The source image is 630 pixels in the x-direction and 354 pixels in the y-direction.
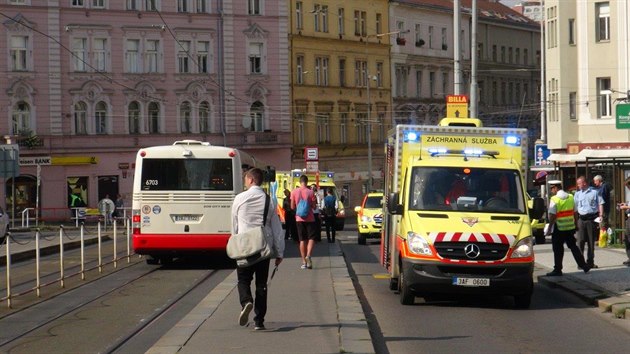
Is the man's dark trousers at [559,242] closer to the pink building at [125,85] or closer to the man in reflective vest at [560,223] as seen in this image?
the man in reflective vest at [560,223]

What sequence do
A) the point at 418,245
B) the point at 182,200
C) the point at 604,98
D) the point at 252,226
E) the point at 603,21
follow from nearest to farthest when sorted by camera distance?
the point at 252,226
the point at 418,245
the point at 182,200
the point at 603,21
the point at 604,98

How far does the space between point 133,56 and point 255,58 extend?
752 centimetres

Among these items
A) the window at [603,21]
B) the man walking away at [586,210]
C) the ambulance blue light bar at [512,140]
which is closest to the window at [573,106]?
the window at [603,21]

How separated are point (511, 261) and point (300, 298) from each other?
2894 millimetres

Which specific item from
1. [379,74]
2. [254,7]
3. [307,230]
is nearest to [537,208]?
[307,230]

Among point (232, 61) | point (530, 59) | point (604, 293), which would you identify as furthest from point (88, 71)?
point (604, 293)

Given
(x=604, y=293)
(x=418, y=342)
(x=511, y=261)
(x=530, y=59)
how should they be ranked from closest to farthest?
(x=418, y=342), (x=511, y=261), (x=604, y=293), (x=530, y=59)

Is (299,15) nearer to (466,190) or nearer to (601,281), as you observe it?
(601,281)

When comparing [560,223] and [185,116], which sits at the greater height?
[185,116]

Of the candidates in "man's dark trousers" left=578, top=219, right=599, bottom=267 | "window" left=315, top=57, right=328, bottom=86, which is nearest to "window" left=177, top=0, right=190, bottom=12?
"window" left=315, top=57, right=328, bottom=86

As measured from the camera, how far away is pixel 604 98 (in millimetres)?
55781

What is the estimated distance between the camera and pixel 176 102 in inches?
2859

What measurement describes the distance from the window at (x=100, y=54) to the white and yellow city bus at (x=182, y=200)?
44717mm

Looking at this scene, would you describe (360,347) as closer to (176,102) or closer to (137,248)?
(137,248)
